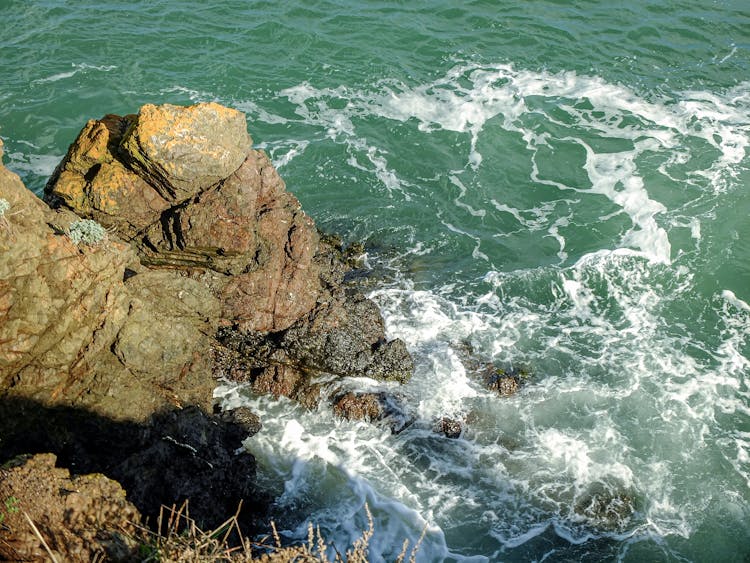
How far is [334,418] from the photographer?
37.9 ft

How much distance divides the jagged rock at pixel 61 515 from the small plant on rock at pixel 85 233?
371 centimetres

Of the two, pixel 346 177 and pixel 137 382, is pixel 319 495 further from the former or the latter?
pixel 346 177

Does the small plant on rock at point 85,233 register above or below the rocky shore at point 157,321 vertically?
above

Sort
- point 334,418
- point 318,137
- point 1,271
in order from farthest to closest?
point 318,137
point 334,418
point 1,271

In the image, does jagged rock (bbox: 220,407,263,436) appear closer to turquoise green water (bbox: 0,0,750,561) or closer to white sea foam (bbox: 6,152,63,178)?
turquoise green water (bbox: 0,0,750,561)

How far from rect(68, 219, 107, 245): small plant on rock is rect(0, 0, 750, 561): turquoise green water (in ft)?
12.1

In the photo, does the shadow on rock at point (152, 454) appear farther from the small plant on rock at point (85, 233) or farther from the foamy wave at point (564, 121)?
the foamy wave at point (564, 121)

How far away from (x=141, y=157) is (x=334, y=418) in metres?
5.60

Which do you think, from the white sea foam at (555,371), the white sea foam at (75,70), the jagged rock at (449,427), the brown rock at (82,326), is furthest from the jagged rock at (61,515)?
the white sea foam at (75,70)

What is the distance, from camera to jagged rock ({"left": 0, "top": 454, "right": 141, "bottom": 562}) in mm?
5746

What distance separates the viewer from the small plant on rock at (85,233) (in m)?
9.53

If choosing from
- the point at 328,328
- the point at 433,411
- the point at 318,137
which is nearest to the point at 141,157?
the point at 328,328

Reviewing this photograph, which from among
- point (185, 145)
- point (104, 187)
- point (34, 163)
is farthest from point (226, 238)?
point (34, 163)

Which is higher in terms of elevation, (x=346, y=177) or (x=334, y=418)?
(x=346, y=177)
